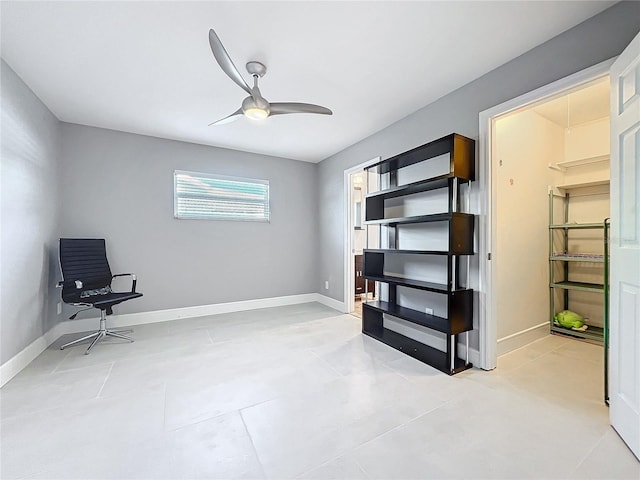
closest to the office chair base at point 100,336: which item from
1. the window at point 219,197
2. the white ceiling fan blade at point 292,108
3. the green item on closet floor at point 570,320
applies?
the window at point 219,197

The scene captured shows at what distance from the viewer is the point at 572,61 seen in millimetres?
1914

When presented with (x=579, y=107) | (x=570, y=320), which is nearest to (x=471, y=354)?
(x=570, y=320)

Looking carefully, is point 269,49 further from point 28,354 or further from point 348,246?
point 28,354

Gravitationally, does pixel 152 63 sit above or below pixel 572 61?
above

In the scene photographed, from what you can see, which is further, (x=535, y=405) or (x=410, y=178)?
(x=410, y=178)

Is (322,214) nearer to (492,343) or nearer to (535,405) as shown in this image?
(492,343)

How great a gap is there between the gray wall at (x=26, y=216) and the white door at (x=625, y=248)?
163 inches

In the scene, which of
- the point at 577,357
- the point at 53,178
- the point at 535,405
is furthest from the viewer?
the point at 53,178

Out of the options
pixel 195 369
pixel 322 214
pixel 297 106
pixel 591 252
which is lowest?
pixel 195 369

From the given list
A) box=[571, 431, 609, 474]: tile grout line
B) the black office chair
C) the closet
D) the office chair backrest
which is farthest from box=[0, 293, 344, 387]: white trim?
box=[571, 431, 609, 474]: tile grout line

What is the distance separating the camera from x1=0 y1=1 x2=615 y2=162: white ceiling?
1.76 meters

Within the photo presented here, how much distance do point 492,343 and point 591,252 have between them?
7.10ft

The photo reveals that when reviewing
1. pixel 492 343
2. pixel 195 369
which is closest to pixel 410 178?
pixel 492 343

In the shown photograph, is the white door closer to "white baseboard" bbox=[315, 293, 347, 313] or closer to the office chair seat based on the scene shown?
"white baseboard" bbox=[315, 293, 347, 313]
